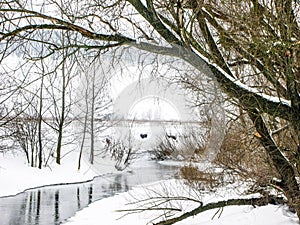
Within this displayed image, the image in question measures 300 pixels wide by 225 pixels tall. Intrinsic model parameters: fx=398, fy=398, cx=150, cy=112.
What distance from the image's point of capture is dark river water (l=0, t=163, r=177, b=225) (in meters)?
8.46


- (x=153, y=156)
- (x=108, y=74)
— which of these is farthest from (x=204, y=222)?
(x=153, y=156)

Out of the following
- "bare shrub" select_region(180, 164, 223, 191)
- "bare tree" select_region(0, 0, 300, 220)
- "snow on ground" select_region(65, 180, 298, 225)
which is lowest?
"snow on ground" select_region(65, 180, 298, 225)

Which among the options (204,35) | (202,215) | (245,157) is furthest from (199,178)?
(204,35)

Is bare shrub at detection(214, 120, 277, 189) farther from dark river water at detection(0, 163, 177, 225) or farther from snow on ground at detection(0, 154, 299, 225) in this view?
dark river water at detection(0, 163, 177, 225)

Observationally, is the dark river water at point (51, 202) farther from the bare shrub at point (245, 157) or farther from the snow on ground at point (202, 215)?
the bare shrub at point (245, 157)

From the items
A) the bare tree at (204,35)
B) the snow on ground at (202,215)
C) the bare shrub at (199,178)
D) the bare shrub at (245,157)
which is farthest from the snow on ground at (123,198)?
the bare tree at (204,35)

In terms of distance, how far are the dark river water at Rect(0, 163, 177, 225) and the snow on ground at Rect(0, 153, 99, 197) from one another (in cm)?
66

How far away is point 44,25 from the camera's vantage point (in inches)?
147

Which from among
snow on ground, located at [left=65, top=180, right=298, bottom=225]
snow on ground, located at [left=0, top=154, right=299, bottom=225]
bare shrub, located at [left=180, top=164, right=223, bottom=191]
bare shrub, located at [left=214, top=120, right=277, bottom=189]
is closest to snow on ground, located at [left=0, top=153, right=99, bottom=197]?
snow on ground, located at [left=0, top=154, right=299, bottom=225]

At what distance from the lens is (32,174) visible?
15945 millimetres

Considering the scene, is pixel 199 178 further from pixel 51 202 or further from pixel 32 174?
pixel 32 174

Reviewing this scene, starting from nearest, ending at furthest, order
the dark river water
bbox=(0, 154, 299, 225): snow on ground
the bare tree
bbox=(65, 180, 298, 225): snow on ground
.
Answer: the bare tree
bbox=(65, 180, 298, 225): snow on ground
bbox=(0, 154, 299, 225): snow on ground
the dark river water

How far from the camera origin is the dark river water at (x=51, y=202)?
8.46m

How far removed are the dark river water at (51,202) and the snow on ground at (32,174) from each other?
2.17 ft
